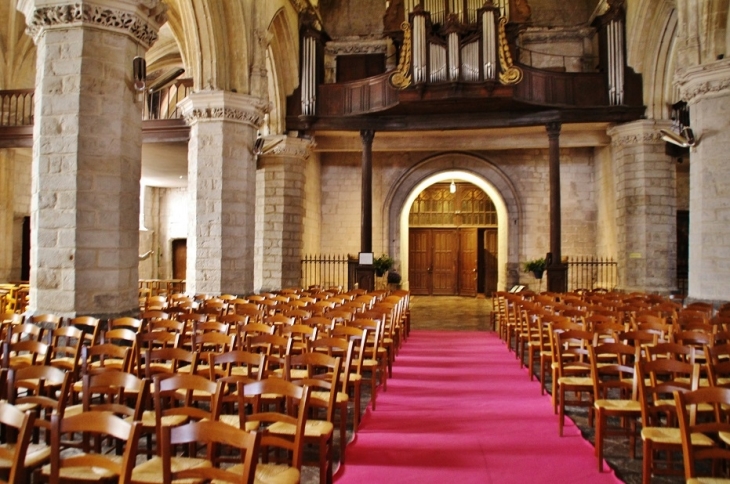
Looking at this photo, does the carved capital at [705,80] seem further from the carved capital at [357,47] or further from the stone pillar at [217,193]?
the carved capital at [357,47]

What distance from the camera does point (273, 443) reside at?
280 cm

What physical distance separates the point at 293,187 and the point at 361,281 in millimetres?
2931

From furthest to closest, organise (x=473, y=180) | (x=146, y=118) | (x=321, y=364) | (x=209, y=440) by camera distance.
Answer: (x=473, y=180) → (x=146, y=118) → (x=321, y=364) → (x=209, y=440)

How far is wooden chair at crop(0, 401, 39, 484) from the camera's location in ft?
6.85

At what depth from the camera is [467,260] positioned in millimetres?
19312

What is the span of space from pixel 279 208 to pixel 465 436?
10.2m

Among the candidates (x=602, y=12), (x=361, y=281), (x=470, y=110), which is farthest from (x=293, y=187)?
(x=602, y=12)

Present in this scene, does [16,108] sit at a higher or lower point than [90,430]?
higher

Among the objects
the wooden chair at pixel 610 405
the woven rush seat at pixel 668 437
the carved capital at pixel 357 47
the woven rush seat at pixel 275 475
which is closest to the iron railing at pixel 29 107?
the carved capital at pixel 357 47

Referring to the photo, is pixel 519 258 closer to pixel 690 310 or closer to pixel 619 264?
pixel 619 264

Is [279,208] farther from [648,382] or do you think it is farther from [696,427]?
[696,427]

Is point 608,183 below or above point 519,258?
above

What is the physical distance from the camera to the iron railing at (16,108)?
13.1m

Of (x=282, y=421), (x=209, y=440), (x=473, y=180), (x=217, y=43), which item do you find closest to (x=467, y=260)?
(x=473, y=180)
